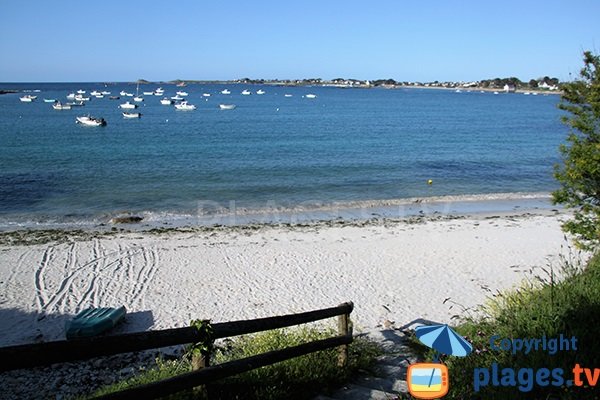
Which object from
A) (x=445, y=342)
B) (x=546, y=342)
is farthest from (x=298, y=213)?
(x=445, y=342)

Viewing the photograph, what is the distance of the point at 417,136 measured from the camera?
5219 centimetres

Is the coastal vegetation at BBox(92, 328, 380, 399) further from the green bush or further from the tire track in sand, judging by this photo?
the tire track in sand

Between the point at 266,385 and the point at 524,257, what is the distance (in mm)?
12013

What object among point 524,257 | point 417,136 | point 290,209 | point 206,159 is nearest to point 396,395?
point 524,257

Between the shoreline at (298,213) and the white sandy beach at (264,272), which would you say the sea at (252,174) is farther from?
the white sandy beach at (264,272)

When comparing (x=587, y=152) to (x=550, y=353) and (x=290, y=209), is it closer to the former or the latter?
(x=550, y=353)

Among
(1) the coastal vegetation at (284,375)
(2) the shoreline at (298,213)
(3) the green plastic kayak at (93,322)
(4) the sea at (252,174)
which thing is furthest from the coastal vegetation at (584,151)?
(2) the shoreline at (298,213)

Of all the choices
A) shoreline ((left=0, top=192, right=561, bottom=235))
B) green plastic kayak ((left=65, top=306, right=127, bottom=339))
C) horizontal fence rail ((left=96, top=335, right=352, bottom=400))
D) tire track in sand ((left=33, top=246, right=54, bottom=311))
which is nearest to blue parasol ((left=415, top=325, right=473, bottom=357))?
horizontal fence rail ((left=96, top=335, right=352, bottom=400))

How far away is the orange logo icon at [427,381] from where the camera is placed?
3290 mm

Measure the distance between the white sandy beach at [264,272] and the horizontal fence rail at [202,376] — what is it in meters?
5.29

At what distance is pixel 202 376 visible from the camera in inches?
147

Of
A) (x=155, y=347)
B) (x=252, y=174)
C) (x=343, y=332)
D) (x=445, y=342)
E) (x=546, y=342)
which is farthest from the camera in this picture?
(x=252, y=174)

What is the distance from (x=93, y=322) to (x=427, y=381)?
7.53m

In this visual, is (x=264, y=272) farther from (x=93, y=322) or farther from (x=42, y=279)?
(x=42, y=279)
